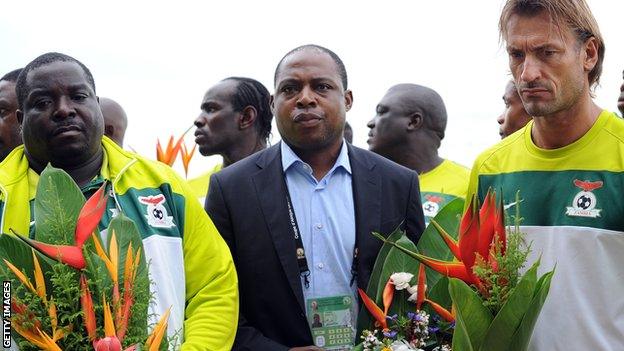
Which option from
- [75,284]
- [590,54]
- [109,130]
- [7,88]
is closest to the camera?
[75,284]

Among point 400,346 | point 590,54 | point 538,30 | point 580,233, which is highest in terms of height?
point 538,30

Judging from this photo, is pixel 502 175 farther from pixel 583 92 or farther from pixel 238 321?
pixel 238 321

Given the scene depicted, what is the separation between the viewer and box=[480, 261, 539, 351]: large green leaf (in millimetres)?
3139

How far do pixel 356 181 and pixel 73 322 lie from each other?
1571 mm

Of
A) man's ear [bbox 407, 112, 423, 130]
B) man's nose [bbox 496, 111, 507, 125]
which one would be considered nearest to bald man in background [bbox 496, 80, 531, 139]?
man's nose [bbox 496, 111, 507, 125]

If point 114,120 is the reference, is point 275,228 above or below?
below

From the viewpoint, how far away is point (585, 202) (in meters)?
3.57

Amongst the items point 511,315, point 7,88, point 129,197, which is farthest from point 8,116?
point 511,315

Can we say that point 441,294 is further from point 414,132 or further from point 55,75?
point 414,132

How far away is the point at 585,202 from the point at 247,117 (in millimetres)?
3709

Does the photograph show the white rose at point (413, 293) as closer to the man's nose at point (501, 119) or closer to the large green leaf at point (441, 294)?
the large green leaf at point (441, 294)

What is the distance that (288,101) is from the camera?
439 cm

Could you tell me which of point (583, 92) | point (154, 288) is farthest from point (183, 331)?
point (583, 92)

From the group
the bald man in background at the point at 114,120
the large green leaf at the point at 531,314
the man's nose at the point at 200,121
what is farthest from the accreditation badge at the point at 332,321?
the bald man in background at the point at 114,120
